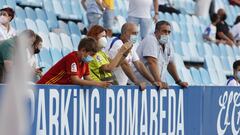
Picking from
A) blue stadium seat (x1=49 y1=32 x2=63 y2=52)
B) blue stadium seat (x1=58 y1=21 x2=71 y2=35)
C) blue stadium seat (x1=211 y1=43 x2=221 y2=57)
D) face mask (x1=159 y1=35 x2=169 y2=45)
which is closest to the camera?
face mask (x1=159 y1=35 x2=169 y2=45)

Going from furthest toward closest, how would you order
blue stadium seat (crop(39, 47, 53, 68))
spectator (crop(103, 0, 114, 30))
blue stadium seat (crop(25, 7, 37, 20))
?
blue stadium seat (crop(25, 7, 37, 20))
spectator (crop(103, 0, 114, 30))
blue stadium seat (crop(39, 47, 53, 68))

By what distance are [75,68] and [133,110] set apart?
1394 millimetres

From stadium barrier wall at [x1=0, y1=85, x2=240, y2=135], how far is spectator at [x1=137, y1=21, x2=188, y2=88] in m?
0.28

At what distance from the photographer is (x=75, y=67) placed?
6355 millimetres

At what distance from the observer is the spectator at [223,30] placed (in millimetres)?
15711

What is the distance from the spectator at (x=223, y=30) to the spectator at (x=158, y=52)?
721 centimetres

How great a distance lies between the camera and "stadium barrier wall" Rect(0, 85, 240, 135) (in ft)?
19.9

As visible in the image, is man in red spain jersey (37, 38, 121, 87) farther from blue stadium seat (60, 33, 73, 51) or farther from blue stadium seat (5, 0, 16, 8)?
blue stadium seat (5, 0, 16, 8)

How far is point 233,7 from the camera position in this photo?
19547mm

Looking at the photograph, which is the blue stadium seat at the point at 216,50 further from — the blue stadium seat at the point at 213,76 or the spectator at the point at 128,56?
the spectator at the point at 128,56

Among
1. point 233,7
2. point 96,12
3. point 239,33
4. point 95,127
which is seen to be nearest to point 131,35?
point 95,127

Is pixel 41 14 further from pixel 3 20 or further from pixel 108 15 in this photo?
pixel 3 20

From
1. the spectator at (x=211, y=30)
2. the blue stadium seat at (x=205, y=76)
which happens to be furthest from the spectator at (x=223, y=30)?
the blue stadium seat at (x=205, y=76)

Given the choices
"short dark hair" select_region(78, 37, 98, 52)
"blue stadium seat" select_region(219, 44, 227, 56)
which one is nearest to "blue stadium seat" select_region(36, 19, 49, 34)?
"short dark hair" select_region(78, 37, 98, 52)
